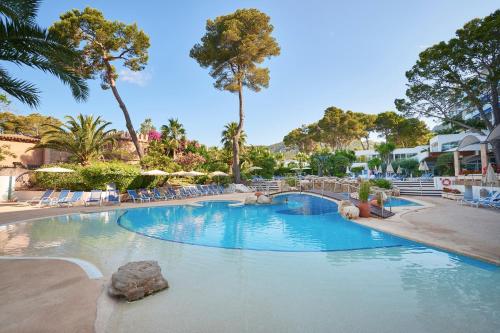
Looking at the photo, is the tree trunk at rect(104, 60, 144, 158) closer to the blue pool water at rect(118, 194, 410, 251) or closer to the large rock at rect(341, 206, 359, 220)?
the blue pool water at rect(118, 194, 410, 251)

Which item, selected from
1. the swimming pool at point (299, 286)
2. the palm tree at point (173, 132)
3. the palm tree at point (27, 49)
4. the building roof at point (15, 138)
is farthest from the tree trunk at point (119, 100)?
the palm tree at point (27, 49)

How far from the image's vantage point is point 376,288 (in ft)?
13.8

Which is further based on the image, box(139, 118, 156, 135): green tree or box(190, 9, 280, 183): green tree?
box(139, 118, 156, 135): green tree

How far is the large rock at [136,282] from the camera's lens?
359 centimetres

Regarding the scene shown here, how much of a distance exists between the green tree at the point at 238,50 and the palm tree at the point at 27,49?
19929mm

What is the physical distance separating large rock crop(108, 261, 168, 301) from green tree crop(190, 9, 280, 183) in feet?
72.7

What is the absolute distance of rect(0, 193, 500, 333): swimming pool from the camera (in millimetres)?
3105

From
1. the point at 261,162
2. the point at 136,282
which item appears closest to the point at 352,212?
the point at 136,282

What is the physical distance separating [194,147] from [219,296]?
28154mm

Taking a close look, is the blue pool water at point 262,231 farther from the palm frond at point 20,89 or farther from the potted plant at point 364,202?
the palm frond at point 20,89

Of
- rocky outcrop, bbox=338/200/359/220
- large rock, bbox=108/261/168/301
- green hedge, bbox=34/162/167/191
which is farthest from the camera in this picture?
green hedge, bbox=34/162/167/191

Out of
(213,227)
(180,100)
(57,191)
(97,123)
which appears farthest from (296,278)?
(180,100)

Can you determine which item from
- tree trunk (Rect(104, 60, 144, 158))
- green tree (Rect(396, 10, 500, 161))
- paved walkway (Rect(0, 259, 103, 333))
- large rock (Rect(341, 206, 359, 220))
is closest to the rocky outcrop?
large rock (Rect(341, 206, 359, 220))

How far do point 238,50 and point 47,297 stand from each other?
24.8 metres
